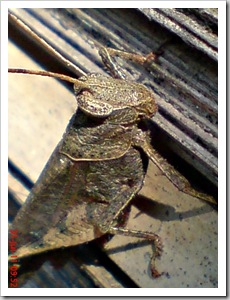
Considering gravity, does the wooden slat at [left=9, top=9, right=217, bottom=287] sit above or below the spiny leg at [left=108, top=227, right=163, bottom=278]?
above

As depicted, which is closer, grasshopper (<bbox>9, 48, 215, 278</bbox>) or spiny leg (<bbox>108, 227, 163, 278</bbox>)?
grasshopper (<bbox>9, 48, 215, 278</bbox>)

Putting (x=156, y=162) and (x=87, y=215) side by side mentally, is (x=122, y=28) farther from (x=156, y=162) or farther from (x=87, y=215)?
(x=87, y=215)

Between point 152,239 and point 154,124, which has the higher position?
point 154,124

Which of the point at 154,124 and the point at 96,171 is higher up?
the point at 154,124

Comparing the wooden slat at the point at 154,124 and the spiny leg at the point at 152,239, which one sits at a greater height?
the wooden slat at the point at 154,124

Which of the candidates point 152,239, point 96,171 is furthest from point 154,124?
point 152,239

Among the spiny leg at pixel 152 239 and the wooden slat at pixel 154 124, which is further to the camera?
the spiny leg at pixel 152 239

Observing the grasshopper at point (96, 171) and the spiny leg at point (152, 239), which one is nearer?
the grasshopper at point (96, 171)

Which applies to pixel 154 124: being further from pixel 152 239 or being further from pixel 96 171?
pixel 152 239
